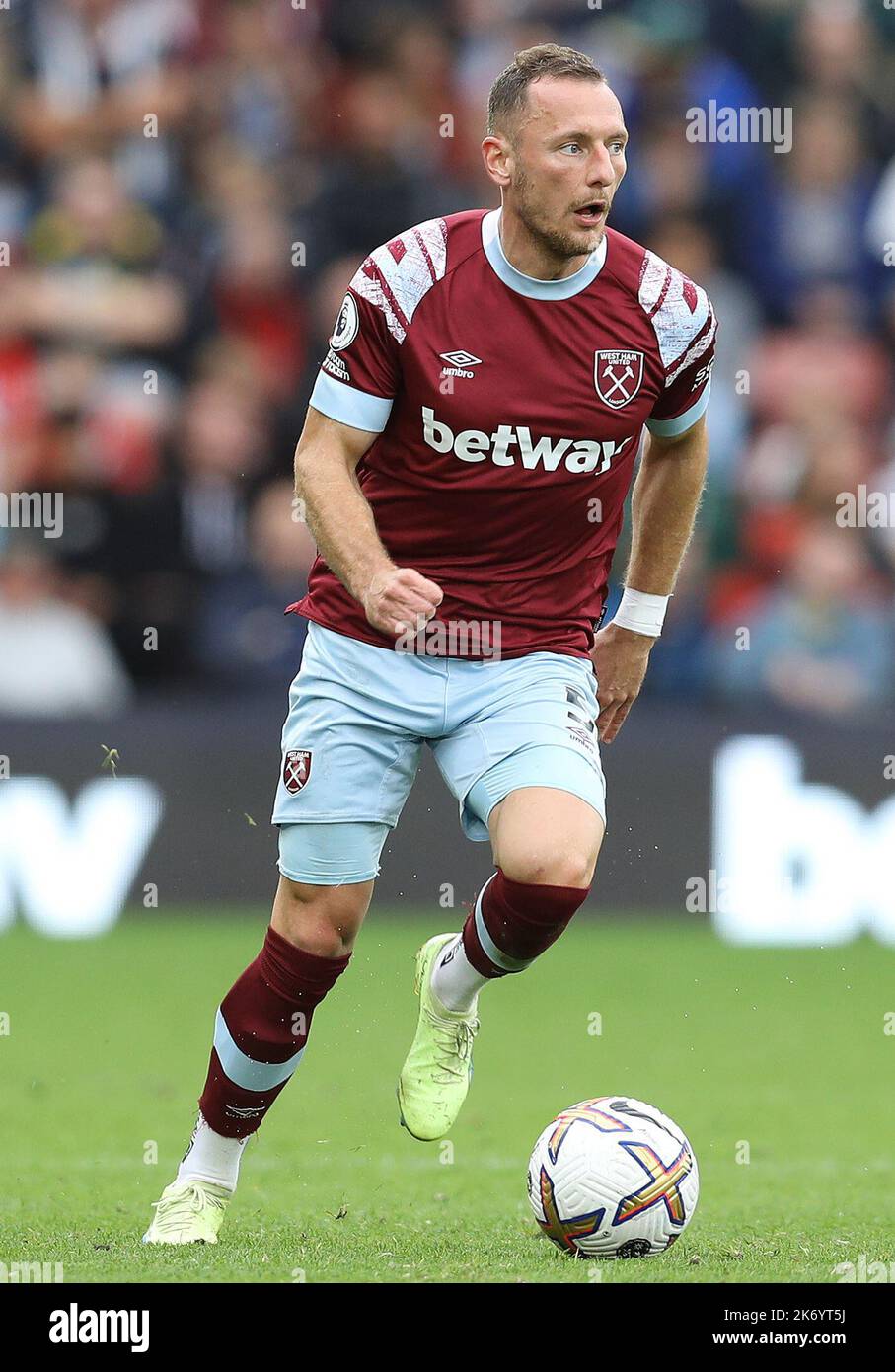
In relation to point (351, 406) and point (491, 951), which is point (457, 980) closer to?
point (491, 951)

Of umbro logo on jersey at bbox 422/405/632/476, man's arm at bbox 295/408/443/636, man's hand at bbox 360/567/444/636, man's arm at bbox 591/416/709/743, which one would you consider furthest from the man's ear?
man's hand at bbox 360/567/444/636

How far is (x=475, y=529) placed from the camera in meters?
5.38

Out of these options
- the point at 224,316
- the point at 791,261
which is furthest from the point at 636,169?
the point at 224,316

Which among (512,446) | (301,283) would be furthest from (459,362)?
(301,283)

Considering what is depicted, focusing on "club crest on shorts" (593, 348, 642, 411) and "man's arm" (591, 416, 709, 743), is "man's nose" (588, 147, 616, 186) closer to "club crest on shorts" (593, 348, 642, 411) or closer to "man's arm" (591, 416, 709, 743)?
"club crest on shorts" (593, 348, 642, 411)

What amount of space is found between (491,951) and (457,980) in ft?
0.92

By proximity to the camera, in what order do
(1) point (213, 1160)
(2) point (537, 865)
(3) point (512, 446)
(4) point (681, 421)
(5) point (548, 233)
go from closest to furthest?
1. (2) point (537, 865)
2. (5) point (548, 233)
3. (3) point (512, 446)
4. (1) point (213, 1160)
5. (4) point (681, 421)

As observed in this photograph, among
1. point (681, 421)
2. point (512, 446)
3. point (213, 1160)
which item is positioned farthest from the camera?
point (681, 421)

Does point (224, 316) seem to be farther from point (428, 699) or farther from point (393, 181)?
point (428, 699)

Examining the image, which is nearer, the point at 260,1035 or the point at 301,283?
the point at 260,1035

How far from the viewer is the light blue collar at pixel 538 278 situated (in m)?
5.29

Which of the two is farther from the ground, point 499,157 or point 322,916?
point 499,157
